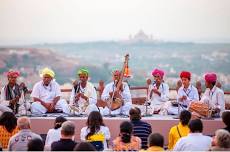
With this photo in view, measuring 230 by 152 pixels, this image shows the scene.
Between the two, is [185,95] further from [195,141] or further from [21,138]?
[21,138]

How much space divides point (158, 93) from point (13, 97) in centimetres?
240

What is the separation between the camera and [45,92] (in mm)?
9461

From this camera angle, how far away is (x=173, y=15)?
16734 millimetres

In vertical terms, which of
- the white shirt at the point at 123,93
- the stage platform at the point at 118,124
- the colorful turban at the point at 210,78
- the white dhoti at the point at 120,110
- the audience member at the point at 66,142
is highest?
the colorful turban at the point at 210,78

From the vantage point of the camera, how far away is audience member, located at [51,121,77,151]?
220 inches

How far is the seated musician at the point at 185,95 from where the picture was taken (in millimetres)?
9125

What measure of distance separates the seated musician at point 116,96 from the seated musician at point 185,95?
72cm

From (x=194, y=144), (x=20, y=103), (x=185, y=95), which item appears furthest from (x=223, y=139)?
(x=20, y=103)

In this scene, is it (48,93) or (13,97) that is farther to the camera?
(48,93)

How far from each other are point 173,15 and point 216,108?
8.37 metres

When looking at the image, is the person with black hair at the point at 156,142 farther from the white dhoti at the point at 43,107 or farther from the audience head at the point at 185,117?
the white dhoti at the point at 43,107

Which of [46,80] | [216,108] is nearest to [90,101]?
[46,80]

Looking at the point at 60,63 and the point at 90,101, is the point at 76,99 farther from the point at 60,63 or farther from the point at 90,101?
the point at 60,63

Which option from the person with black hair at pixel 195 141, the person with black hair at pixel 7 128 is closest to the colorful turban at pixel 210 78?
the person with black hair at pixel 195 141
